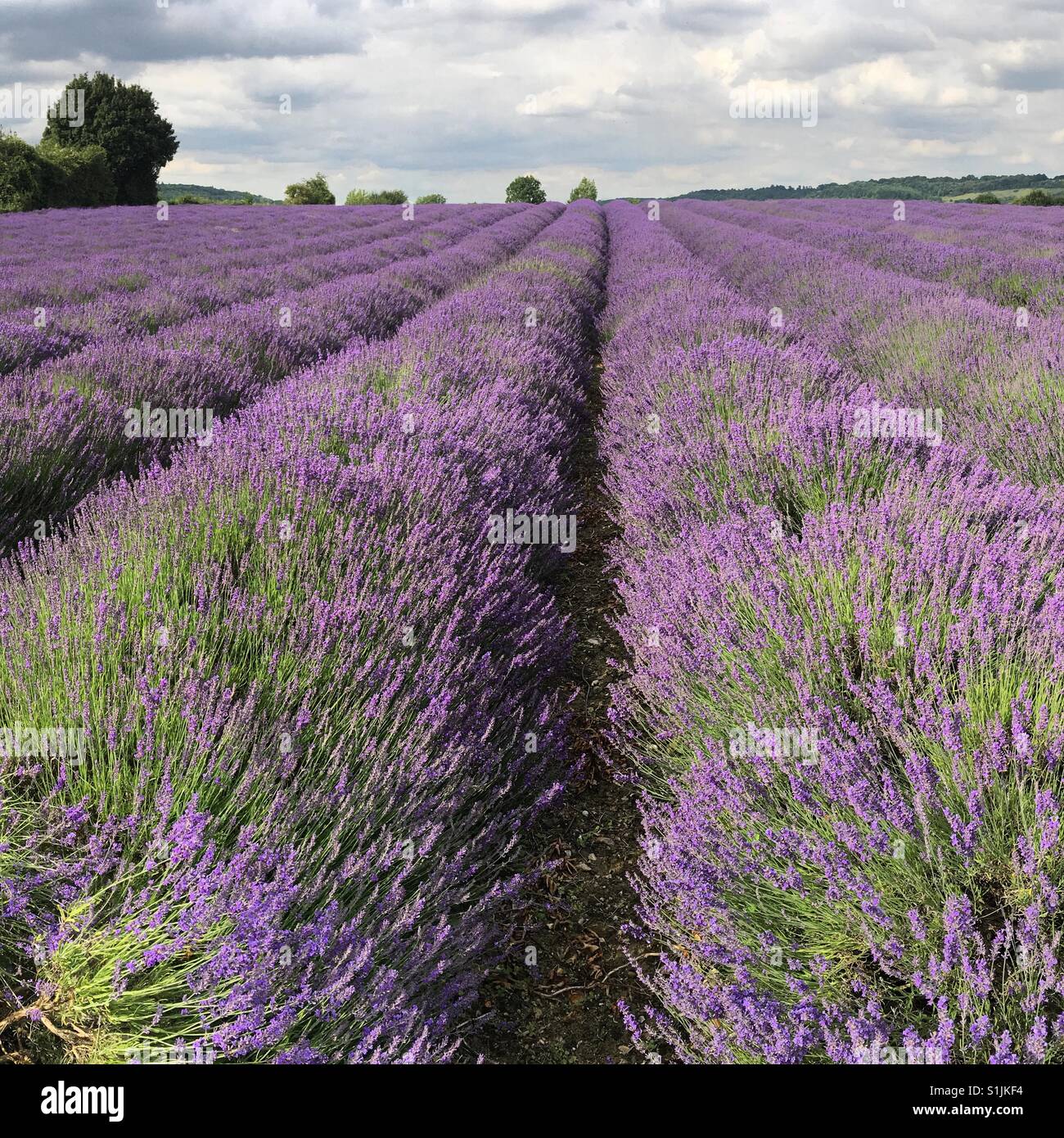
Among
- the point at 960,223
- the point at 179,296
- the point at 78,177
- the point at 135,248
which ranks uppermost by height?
the point at 78,177

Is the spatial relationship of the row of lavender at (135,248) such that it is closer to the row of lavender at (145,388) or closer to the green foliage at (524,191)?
the row of lavender at (145,388)

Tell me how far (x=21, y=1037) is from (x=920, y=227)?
17.2 meters

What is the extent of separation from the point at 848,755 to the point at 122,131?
44.2 metres

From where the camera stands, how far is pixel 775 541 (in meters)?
2.64

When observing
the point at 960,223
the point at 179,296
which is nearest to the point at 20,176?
the point at 179,296

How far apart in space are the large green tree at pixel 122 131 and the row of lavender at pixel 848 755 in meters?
40.1

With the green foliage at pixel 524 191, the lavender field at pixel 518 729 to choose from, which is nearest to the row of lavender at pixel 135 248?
the lavender field at pixel 518 729

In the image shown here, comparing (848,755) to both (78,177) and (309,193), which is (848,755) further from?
(309,193)

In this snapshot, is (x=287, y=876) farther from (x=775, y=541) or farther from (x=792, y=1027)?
(x=775, y=541)

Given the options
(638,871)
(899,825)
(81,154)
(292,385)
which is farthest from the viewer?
(81,154)

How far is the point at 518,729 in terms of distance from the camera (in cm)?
241

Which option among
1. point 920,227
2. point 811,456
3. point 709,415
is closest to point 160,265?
point 709,415

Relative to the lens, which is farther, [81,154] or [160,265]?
[81,154]

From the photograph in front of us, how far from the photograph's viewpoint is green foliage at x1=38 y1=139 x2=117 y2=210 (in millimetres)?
28219
